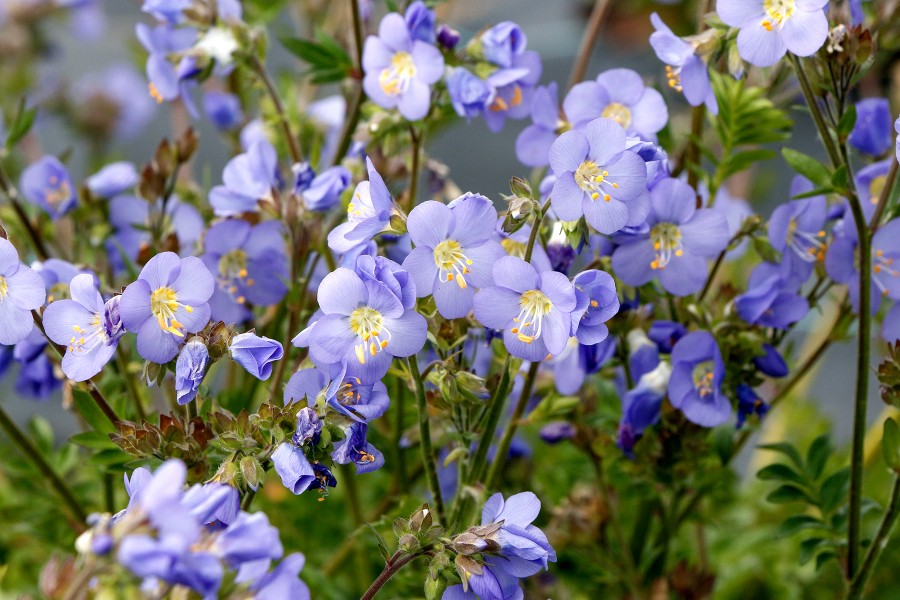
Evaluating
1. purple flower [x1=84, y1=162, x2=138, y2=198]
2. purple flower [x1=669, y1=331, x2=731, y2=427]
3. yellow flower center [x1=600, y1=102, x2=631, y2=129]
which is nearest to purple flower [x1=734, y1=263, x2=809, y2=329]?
purple flower [x1=669, y1=331, x2=731, y2=427]

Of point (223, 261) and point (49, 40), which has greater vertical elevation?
point (223, 261)

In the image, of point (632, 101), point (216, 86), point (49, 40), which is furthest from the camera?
point (49, 40)

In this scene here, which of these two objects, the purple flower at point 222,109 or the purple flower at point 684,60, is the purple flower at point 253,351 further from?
the purple flower at point 222,109

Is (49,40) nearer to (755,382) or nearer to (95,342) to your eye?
(95,342)

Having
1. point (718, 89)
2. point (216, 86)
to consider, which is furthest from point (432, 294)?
point (216, 86)

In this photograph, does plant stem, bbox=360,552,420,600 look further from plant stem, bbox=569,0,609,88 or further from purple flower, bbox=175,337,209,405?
plant stem, bbox=569,0,609,88

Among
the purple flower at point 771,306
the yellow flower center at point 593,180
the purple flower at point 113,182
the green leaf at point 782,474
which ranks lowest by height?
the purple flower at point 113,182

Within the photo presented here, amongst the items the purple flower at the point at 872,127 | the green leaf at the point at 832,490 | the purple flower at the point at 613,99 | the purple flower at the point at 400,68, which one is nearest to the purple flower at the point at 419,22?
the purple flower at the point at 400,68
